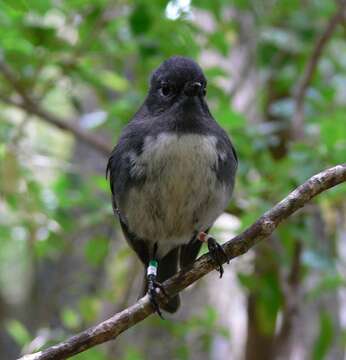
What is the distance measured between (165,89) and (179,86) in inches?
2.9

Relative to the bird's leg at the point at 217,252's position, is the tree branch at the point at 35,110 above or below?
above

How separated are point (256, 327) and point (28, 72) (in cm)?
203

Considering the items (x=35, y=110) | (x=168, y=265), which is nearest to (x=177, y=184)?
(x=168, y=265)

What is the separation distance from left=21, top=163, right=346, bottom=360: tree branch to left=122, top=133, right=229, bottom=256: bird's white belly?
0.42m

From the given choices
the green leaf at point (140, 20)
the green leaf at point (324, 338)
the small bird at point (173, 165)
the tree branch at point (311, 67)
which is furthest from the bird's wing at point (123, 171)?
the tree branch at point (311, 67)

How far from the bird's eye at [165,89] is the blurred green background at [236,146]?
21.0 inches

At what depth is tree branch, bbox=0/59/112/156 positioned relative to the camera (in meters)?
3.85

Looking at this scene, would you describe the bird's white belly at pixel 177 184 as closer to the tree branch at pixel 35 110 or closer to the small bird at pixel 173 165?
the small bird at pixel 173 165

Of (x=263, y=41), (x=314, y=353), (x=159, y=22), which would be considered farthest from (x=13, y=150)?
(x=314, y=353)

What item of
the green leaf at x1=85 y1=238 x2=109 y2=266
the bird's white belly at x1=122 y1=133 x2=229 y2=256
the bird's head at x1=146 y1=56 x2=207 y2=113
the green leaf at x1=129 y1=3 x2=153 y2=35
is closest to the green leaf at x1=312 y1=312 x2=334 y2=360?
the bird's white belly at x1=122 y1=133 x2=229 y2=256

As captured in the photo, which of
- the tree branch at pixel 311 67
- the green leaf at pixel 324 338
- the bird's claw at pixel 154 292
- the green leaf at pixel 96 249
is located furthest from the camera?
the green leaf at pixel 96 249

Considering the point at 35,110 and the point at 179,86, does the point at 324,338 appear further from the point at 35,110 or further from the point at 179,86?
the point at 35,110

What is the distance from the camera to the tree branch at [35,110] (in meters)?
3.85

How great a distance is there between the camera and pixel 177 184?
2762 millimetres
